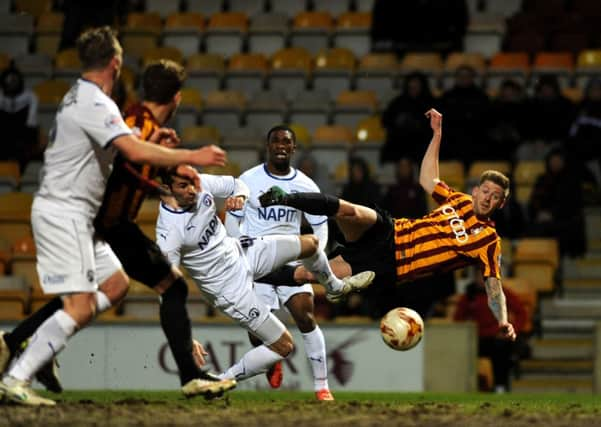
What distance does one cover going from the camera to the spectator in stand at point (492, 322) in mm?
15461

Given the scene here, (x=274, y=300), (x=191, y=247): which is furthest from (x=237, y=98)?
(x=191, y=247)

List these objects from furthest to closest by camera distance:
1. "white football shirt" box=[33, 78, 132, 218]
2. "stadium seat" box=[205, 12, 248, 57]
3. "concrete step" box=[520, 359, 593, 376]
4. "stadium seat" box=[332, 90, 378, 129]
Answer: "stadium seat" box=[205, 12, 248, 57] < "stadium seat" box=[332, 90, 378, 129] < "concrete step" box=[520, 359, 593, 376] < "white football shirt" box=[33, 78, 132, 218]

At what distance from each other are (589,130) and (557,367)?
11.0 feet

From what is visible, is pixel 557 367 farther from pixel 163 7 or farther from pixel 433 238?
pixel 163 7

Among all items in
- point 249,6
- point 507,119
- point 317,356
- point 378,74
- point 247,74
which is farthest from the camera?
point 249,6

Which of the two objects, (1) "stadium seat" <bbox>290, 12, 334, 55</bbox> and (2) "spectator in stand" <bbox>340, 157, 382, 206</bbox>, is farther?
(1) "stadium seat" <bbox>290, 12, 334, 55</bbox>

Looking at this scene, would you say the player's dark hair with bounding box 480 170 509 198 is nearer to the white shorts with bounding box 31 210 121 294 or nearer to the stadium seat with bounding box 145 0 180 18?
the white shorts with bounding box 31 210 121 294

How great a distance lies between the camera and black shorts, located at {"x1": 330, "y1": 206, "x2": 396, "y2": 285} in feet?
35.8

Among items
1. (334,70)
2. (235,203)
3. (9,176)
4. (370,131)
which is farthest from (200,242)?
(334,70)

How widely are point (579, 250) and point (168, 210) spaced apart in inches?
321

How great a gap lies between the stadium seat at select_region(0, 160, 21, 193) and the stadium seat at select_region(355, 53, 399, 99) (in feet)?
16.5

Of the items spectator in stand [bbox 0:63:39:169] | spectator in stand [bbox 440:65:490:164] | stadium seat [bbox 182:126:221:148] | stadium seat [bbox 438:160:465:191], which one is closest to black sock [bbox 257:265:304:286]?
stadium seat [bbox 438:160:465:191]

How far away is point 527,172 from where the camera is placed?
17641mm

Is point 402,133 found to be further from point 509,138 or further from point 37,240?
point 37,240
